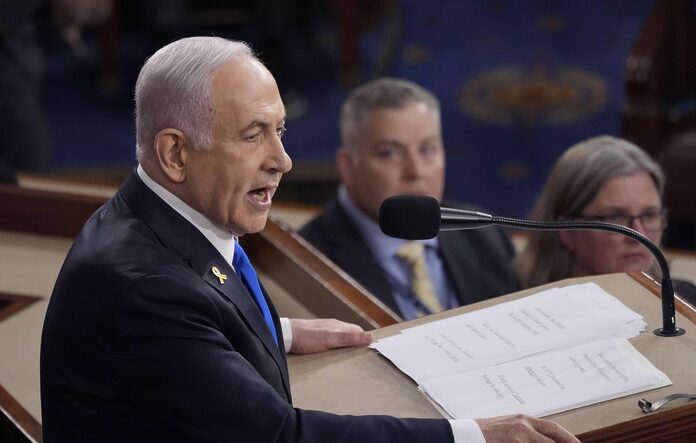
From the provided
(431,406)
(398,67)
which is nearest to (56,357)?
(431,406)

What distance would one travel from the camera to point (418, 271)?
329 centimetres

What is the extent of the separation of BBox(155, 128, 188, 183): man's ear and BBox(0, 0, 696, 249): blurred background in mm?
3297

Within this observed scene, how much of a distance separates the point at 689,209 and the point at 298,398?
334 centimetres

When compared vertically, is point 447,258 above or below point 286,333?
below

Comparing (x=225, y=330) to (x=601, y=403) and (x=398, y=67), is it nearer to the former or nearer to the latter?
(x=601, y=403)

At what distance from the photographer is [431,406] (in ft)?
6.06

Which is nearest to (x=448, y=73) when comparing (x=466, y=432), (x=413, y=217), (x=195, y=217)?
(x=413, y=217)

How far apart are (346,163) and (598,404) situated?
5.88 ft

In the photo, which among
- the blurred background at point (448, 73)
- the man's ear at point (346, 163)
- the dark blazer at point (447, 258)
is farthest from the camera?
the blurred background at point (448, 73)

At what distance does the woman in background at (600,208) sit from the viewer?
2930 millimetres

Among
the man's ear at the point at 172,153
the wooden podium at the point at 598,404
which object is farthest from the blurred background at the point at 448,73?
the man's ear at the point at 172,153

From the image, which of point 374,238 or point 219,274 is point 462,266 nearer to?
point 374,238

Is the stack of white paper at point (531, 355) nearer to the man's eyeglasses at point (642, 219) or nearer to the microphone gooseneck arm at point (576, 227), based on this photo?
the microphone gooseneck arm at point (576, 227)

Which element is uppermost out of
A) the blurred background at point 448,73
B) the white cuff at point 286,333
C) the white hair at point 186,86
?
the white hair at point 186,86
